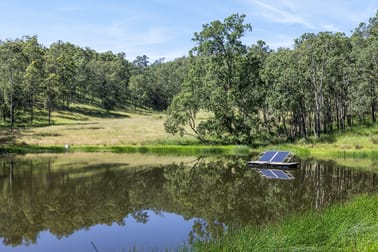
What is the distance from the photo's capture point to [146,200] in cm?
2406

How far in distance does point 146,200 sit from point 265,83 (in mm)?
45500

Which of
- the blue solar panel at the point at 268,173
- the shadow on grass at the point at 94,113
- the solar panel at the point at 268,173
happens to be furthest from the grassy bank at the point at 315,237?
the shadow on grass at the point at 94,113

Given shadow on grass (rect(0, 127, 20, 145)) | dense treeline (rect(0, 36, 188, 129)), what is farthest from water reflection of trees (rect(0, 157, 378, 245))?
dense treeline (rect(0, 36, 188, 129))

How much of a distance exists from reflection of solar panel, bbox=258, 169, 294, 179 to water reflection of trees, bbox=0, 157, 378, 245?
38.9 inches

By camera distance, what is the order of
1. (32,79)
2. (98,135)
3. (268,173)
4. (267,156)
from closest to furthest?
(268,173)
(267,156)
(98,135)
(32,79)

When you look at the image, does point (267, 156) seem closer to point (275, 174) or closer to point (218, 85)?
point (275, 174)

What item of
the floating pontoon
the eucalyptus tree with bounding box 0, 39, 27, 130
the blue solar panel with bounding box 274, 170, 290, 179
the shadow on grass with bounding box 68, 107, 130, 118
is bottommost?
the blue solar panel with bounding box 274, 170, 290, 179

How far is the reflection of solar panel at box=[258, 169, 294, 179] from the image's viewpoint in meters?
33.5

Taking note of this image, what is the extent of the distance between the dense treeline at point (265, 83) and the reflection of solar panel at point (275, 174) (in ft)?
76.9

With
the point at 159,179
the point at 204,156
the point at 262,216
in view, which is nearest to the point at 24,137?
the point at 204,156

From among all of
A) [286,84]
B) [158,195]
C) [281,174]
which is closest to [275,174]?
[281,174]

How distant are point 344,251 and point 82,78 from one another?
121 meters

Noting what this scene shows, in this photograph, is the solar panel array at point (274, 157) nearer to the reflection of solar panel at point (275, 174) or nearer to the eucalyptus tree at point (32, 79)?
the reflection of solar panel at point (275, 174)

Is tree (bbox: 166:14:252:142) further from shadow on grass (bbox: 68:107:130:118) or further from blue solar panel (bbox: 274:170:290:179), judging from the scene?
shadow on grass (bbox: 68:107:130:118)
